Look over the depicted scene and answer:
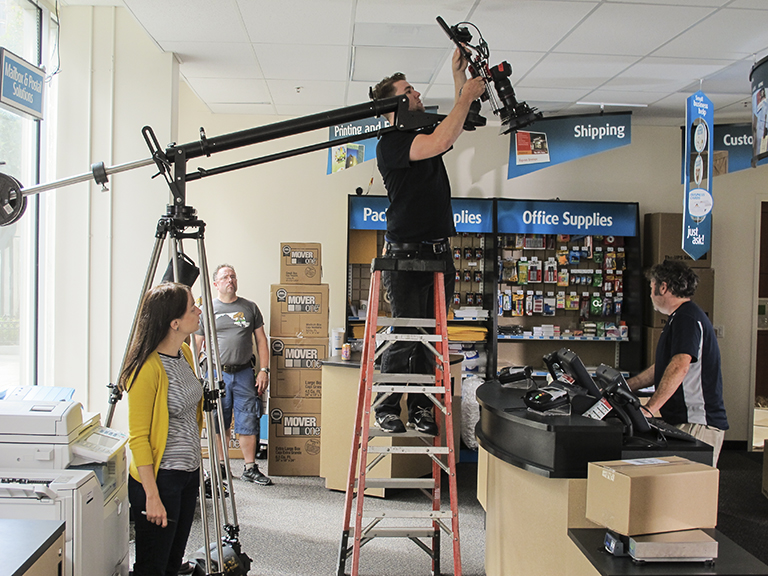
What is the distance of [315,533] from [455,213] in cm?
313

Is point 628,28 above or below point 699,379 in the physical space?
above

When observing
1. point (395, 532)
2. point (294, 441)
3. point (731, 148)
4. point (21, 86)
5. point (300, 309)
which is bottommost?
point (294, 441)

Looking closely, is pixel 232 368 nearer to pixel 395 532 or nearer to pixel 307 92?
pixel 395 532

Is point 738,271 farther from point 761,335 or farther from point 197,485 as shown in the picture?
point 197,485

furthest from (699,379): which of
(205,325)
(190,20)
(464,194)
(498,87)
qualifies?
(190,20)

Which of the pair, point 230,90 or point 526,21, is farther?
point 230,90

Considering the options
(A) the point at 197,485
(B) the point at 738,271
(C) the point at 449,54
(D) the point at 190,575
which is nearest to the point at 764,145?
(C) the point at 449,54

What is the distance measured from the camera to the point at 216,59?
4223mm

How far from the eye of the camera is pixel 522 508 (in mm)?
2193

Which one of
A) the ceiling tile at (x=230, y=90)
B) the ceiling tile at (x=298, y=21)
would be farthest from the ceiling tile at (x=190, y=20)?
the ceiling tile at (x=230, y=90)

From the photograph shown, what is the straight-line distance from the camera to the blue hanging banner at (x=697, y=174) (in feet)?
12.7

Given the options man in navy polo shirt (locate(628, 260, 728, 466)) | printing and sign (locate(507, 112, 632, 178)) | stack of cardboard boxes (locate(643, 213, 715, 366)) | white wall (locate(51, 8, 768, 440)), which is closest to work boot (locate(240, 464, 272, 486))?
white wall (locate(51, 8, 768, 440))

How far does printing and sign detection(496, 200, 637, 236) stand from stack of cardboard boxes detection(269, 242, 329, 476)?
6.57 feet

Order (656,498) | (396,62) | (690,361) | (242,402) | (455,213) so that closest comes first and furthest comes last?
(656,498)
(690,361)
(396,62)
(242,402)
(455,213)
